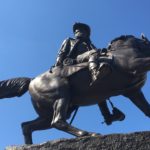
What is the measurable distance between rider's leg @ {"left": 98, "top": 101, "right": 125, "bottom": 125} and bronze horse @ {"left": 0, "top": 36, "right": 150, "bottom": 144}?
0.96 feet

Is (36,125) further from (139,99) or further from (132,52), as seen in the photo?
(132,52)

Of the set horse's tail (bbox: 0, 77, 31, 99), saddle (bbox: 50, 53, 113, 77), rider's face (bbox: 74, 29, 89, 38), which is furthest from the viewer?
rider's face (bbox: 74, 29, 89, 38)

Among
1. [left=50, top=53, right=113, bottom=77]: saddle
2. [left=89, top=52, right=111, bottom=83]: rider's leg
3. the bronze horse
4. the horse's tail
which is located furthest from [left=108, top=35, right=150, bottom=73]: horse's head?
the horse's tail

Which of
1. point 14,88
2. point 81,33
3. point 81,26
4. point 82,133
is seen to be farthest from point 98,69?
point 14,88

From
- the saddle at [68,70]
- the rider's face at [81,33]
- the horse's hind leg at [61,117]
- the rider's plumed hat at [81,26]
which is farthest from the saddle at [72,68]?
the rider's plumed hat at [81,26]

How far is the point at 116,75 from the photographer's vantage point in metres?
7.96

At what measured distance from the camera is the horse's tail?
8.52 m

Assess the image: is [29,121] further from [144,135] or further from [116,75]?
[144,135]

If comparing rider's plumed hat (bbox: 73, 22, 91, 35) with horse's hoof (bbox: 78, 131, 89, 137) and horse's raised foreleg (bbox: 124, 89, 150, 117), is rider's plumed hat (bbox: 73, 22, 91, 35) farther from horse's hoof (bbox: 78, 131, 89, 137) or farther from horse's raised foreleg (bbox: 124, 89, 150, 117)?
horse's hoof (bbox: 78, 131, 89, 137)

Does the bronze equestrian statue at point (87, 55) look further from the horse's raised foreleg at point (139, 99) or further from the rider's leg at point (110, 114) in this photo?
the horse's raised foreleg at point (139, 99)

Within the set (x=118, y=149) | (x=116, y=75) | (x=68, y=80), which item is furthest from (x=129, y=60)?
(x=118, y=149)

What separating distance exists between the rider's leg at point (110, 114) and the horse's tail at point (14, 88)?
124 centimetres

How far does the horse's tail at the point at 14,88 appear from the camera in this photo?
28.0ft

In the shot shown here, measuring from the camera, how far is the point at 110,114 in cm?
844
